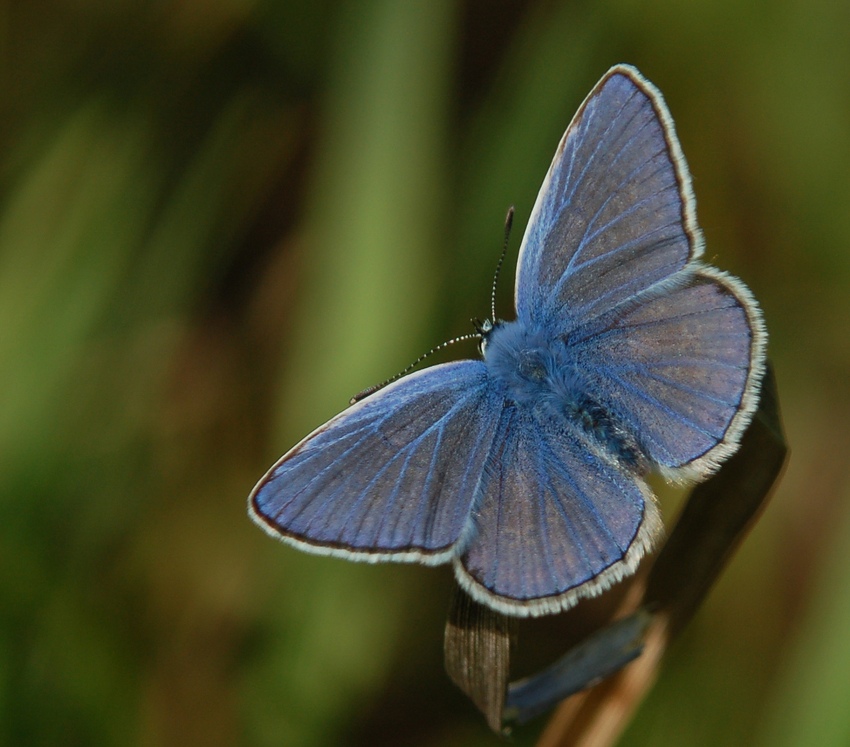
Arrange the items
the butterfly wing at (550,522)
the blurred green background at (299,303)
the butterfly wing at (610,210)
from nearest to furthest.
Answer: the butterfly wing at (550,522) < the butterfly wing at (610,210) < the blurred green background at (299,303)

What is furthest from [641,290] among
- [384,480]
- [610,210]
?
[384,480]

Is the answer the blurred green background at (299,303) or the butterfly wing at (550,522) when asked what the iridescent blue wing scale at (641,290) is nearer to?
the butterfly wing at (550,522)

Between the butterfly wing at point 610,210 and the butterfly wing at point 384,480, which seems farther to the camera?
the butterfly wing at point 610,210

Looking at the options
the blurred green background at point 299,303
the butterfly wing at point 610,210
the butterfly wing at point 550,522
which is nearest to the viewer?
the butterfly wing at point 550,522

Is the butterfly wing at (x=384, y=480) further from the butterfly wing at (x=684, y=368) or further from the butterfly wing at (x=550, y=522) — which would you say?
the butterfly wing at (x=684, y=368)

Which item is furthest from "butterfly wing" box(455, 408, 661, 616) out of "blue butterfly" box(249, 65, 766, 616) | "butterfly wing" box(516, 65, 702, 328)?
"butterfly wing" box(516, 65, 702, 328)

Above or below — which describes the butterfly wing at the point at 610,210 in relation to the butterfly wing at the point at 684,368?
above

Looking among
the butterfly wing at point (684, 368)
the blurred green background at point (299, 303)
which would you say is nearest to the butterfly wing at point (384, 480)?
the butterfly wing at point (684, 368)

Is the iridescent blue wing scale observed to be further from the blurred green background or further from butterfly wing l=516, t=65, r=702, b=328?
the blurred green background

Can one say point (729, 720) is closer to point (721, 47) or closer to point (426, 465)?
point (426, 465)
